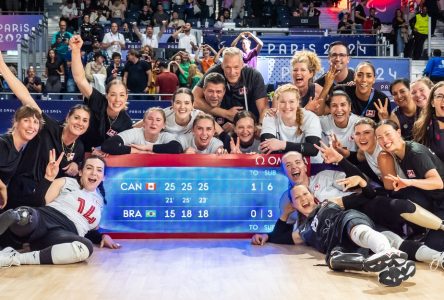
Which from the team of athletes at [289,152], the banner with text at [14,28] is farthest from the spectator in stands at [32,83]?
the team of athletes at [289,152]

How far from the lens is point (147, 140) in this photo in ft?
25.7

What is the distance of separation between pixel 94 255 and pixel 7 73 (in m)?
2.03

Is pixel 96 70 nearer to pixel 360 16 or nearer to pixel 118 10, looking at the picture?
pixel 118 10

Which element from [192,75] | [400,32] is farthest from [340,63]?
[400,32]

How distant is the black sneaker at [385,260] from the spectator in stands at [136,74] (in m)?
11.0

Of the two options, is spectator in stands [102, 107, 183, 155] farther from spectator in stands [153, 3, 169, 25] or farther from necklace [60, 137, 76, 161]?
spectator in stands [153, 3, 169, 25]

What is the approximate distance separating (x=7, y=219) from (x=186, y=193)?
207 cm

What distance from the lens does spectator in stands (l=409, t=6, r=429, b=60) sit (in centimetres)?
2064

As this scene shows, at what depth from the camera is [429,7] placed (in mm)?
21516

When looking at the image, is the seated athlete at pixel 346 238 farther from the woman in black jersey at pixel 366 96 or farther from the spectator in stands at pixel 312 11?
the spectator in stands at pixel 312 11

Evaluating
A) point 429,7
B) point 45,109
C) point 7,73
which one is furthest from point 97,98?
point 429,7

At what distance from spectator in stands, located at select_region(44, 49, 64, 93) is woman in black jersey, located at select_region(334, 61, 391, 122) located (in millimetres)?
9925

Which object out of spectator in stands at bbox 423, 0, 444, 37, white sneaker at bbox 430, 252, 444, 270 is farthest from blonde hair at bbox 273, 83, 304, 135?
spectator in stands at bbox 423, 0, 444, 37

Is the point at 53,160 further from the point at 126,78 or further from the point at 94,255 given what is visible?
the point at 126,78
